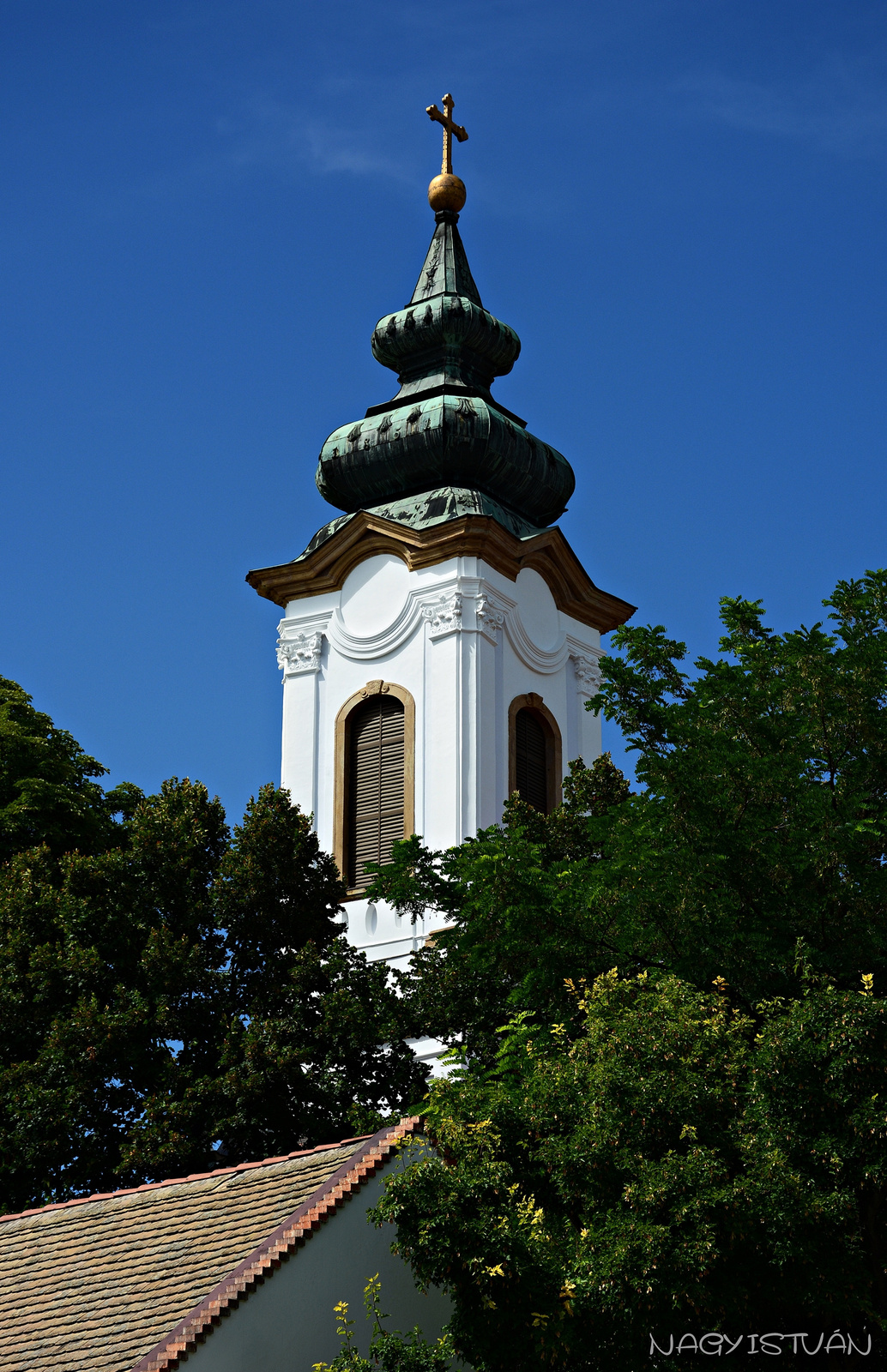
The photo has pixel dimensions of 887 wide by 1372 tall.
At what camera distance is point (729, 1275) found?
13414 millimetres

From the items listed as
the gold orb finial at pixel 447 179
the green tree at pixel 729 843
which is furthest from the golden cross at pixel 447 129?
the green tree at pixel 729 843

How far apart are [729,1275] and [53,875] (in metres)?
13.0

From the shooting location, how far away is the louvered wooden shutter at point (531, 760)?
105 ft

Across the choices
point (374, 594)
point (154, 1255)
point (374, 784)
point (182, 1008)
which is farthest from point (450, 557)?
point (154, 1255)

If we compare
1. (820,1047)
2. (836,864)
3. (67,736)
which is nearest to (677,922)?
(836,864)

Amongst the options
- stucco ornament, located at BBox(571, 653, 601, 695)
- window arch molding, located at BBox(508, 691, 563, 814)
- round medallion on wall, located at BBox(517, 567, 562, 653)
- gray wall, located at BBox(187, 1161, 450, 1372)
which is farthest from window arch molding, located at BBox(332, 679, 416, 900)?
gray wall, located at BBox(187, 1161, 450, 1372)

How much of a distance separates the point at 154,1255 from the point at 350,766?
16446 mm

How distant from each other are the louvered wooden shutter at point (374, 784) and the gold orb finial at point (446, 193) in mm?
11742

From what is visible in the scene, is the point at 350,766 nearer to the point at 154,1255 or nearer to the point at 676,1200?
the point at 154,1255

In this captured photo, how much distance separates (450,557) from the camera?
105 feet

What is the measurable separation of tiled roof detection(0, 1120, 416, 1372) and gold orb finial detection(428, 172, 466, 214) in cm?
2544

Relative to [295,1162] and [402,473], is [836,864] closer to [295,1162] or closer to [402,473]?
[295,1162]

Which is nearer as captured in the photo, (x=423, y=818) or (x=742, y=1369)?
(x=742, y=1369)

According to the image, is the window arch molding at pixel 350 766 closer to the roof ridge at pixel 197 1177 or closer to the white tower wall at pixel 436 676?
the white tower wall at pixel 436 676
